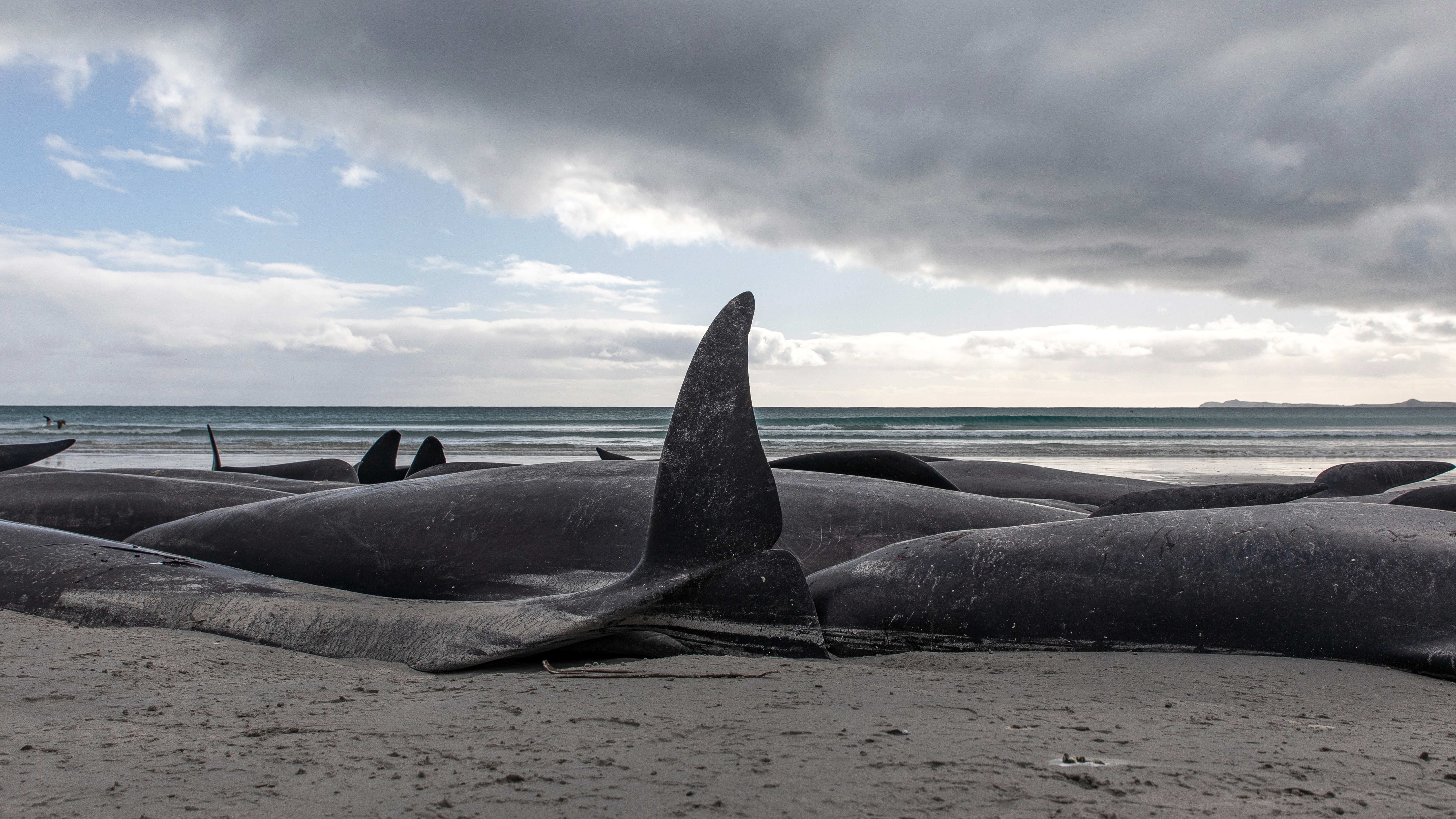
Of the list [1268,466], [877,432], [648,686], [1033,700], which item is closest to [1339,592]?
[1033,700]

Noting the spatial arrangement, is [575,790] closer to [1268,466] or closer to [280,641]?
[280,641]

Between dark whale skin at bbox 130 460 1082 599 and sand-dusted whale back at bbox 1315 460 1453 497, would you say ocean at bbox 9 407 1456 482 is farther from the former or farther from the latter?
dark whale skin at bbox 130 460 1082 599

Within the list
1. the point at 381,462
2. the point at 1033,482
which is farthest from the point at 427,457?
the point at 1033,482

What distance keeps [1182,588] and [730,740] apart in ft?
6.56

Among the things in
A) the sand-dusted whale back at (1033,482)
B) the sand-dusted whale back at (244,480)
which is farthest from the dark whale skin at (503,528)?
the sand-dusted whale back at (1033,482)

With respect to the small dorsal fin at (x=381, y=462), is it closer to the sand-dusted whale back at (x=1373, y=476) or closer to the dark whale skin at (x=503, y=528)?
the dark whale skin at (x=503, y=528)

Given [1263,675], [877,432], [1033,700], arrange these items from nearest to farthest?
[1033,700] → [1263,675] → [877,432]

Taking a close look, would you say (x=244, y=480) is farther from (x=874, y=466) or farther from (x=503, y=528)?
(x=874, y=466)

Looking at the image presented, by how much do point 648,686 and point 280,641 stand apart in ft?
5.75

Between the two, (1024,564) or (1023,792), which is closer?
(1023,792)

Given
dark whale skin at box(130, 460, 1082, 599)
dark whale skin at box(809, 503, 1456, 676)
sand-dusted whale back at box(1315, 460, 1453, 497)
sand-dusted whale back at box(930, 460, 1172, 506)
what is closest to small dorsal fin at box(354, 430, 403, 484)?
dark whale skin at box(130, 460, 1082, 599)

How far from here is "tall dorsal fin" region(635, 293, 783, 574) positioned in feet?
10.5

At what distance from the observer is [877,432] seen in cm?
3778

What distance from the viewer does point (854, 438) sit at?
34.6 meters
